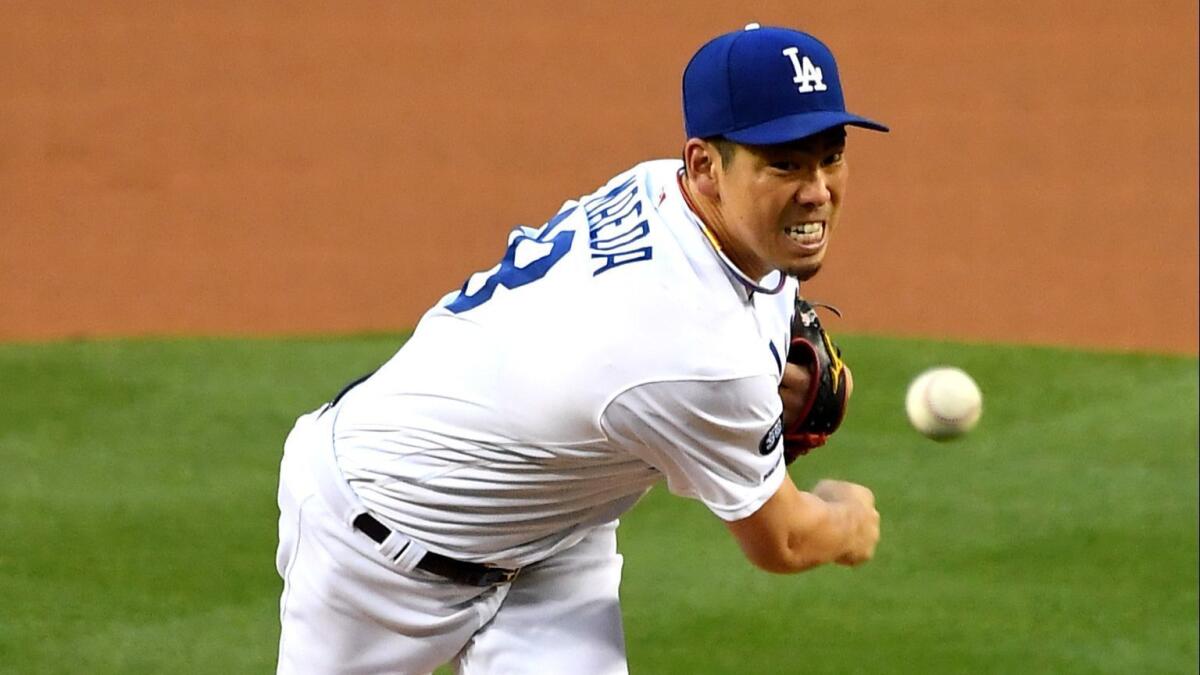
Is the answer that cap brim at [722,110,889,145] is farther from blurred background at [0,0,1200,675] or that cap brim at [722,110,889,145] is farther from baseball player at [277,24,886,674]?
Answer: blurred background at [0,0,1200,675]

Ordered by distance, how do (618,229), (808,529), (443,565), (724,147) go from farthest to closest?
(443,565)
(808,529)
(618,229)
(724,147)

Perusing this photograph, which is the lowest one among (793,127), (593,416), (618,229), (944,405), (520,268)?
(944,405)

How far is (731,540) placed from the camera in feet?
23.4

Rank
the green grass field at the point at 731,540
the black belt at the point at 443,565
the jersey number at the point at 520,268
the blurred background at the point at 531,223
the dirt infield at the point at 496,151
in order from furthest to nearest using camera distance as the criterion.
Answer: the dirt infield at the point at 496,151
the blurred background at the point at 531,223
the green grass field at the point at 731,540
the black belt at the point at 443,565
the jersey number at the point at 520,268

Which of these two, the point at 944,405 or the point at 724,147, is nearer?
the point at 724,147

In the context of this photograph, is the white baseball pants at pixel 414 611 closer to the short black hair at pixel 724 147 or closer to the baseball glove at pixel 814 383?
the baseball glove at pixel 814 383

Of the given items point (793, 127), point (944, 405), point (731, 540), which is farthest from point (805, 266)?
point (731, 540)

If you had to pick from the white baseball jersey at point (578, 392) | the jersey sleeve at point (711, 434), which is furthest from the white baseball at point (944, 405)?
the jersey sleeve at point (711, 434)

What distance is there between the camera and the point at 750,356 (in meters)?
3.25

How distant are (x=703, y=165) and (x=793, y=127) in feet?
0.78

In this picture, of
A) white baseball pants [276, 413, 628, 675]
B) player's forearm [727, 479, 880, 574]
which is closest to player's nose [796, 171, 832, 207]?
player's forearm [727, 479, 880, 574]

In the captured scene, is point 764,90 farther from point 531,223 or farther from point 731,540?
point 531,223

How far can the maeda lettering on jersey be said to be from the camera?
3.31 metres

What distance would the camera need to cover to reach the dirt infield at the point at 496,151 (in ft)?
36.3
